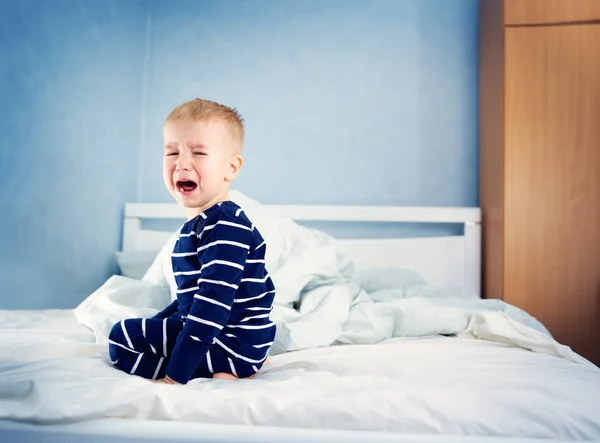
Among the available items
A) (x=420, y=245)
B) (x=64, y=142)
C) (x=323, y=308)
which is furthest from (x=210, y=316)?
(x=420, y=245)

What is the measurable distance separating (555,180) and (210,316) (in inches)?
58.4

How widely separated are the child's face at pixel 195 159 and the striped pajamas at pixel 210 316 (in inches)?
1.6

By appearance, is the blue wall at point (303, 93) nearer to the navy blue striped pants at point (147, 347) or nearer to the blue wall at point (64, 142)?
the blue wall at point (64, 142)

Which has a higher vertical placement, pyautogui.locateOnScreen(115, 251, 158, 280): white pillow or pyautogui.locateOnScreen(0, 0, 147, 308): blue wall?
pyautogui.locateOnScreen(0, 0, 147, 308): blue wall

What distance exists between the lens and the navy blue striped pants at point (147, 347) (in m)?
1.00

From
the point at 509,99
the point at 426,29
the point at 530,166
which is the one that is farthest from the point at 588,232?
the point at 426,29

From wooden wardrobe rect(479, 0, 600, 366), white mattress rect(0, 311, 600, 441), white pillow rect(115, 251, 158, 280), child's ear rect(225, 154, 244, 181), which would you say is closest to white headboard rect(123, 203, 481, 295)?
wooden wardrobe rect(479, 0, 600, 366)

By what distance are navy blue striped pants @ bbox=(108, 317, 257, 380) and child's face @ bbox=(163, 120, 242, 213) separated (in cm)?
23

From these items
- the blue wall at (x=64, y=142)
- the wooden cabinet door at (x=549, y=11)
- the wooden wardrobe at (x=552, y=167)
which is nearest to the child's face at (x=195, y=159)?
the blue wall at (x=64, y=142)

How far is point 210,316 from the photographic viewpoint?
0.95 metres

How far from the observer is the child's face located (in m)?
1.06

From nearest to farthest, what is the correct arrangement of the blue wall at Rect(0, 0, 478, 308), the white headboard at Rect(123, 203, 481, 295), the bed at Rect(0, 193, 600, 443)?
1. the bed at Rect(0, 193, 600, 443)
2. the white headboard at Rect(123, 203, 481, 295)
3. the blue wall at Rect(0, 0, 478, 308)

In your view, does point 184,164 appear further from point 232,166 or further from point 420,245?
point 420,245

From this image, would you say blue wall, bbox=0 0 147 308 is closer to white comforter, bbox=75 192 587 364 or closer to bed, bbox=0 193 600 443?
bed, bbox=0 193 600 443
